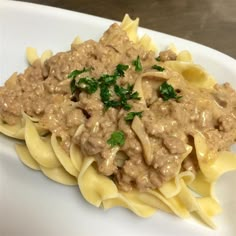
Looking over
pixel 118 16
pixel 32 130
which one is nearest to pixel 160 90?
pixel 32 130

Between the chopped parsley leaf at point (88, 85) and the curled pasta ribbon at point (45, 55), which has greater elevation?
the chopped parsley leaf at point (88, 85)

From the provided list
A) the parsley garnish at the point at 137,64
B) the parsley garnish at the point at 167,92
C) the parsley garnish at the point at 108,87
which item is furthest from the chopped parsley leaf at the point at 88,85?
the parsley garnish at the point at 167,92

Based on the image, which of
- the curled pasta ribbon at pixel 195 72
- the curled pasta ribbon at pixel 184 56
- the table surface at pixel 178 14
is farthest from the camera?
the table surface at pixel 178 14

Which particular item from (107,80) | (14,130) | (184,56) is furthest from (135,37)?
(14,130)

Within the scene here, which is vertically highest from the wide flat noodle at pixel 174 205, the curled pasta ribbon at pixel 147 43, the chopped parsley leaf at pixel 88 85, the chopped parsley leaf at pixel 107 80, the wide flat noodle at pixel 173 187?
the curled pasta ribbon at pixel 147 43

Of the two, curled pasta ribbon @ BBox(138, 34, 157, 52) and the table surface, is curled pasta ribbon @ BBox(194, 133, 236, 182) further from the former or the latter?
the table surface

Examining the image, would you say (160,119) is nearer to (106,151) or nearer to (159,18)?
(106,151)

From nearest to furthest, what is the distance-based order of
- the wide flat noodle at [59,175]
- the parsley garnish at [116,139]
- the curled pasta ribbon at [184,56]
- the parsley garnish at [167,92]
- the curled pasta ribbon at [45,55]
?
the parsley garnish at [116,139] < the parsley garnish at [167,92] < the wide flat noodle at [59,175] < the curled pasta ribbon at [184,56] < the curled pasta ribbon at [45,55]

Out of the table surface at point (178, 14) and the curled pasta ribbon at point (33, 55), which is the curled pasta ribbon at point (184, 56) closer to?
the curled pasta ribbon at point (33, 55)
